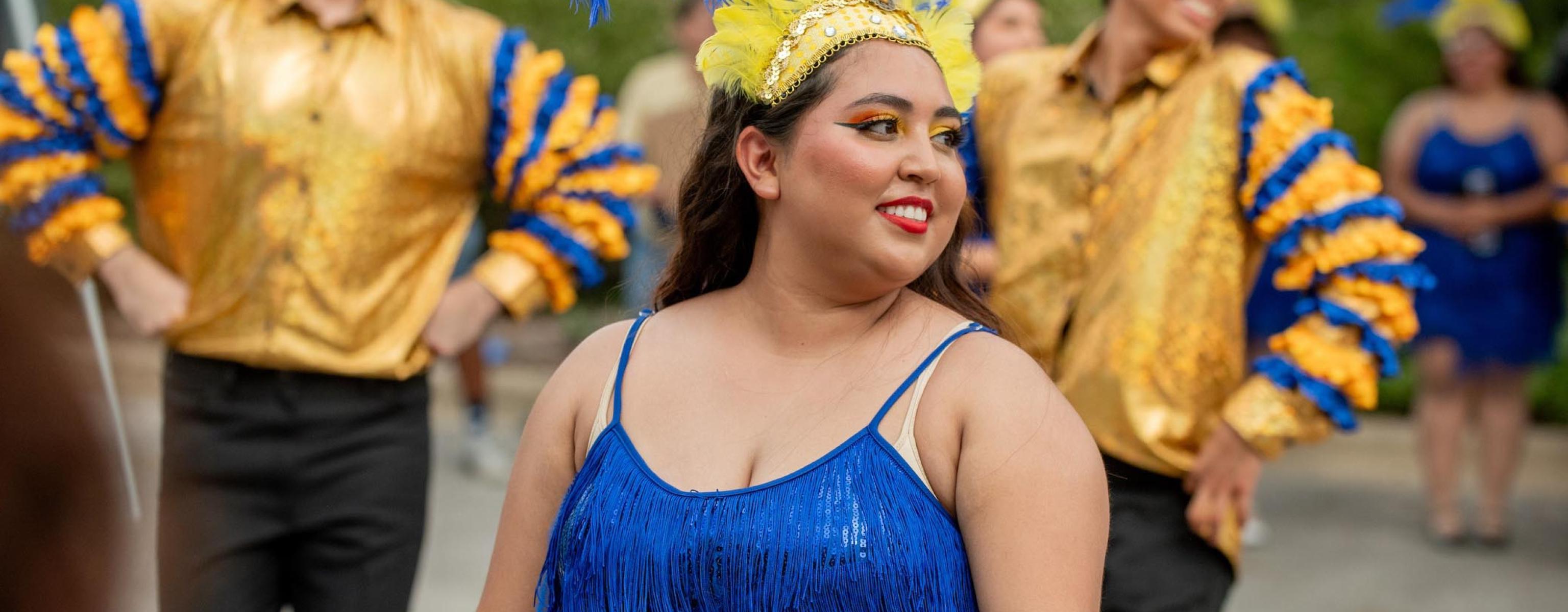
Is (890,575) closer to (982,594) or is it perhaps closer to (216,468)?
(982,594)

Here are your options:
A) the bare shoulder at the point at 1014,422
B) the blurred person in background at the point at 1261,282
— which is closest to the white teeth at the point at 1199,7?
the bare shoulder at the point at 1014,422

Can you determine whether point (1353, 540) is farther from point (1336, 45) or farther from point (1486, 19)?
point (1336, 45)

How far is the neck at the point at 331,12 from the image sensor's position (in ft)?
11.4

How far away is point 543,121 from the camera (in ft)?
12.1

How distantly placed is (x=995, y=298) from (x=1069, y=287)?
6.6 inches

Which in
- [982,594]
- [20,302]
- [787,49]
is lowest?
[982,594]

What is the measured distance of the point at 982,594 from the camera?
83.4 inches

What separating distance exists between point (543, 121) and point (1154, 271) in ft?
4.44

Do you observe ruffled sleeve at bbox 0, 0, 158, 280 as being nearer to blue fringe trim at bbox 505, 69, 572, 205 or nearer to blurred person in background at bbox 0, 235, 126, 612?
blue fringe trim at bbox 505, 69, 572, 205

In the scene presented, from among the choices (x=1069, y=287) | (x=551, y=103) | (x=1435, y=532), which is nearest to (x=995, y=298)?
(x=1069, y=287)

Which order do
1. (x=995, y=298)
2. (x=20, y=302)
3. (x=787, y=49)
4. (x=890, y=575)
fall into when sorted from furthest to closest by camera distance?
(x=995, y=298), (x=787, y=49), (x=890, y=575), (x=20, y=302)

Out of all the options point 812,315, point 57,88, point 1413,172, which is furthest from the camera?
point 1413,172

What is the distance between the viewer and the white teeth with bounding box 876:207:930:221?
7.32ft

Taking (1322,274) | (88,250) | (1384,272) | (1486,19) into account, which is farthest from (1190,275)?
(1486,19)
